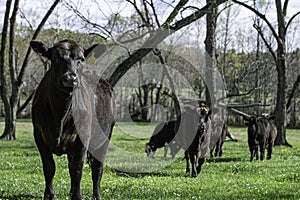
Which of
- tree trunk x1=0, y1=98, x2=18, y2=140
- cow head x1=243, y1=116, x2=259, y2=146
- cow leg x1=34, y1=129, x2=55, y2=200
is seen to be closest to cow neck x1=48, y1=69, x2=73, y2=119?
cow leg x1=34, y1=129, x2=55, y2=200

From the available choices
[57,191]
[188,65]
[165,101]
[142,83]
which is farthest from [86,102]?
[165,101]

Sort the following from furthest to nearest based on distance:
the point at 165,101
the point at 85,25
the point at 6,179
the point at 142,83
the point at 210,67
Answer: the point at 165,101 → the point at 142,83 → the point at 210,67 → the point at 85,25 → the point at 6,179

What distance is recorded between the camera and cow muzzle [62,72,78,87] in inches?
278

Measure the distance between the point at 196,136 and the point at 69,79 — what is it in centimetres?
871

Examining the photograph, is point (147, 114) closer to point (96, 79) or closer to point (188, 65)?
point (188, 65)

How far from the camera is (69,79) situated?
706cm

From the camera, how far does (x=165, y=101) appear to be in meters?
51.1

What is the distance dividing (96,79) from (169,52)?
108 feet

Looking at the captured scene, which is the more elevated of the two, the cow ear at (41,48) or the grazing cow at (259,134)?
the cow ear at (41,48)

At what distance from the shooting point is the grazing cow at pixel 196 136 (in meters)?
15.0

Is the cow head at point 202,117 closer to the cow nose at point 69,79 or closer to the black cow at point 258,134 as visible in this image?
the black cow at point 258,134

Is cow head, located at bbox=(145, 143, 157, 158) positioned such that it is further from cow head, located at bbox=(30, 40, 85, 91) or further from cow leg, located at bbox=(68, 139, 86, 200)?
cow head, located at bbox=(30, 40, 85, 91)

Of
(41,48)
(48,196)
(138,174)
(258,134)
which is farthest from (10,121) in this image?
(41,48)

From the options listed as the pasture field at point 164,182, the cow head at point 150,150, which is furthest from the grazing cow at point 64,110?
the cow head at point 150,150
